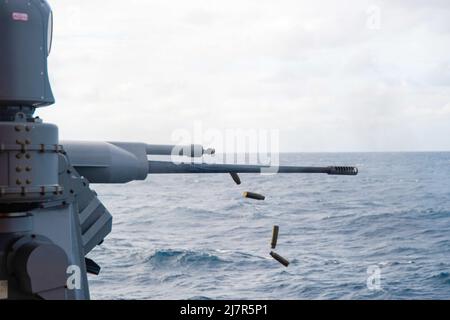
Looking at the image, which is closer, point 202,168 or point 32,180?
point 32,180

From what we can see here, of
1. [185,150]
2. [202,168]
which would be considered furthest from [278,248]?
[202,168]

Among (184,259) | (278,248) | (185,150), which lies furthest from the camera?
(278,248)

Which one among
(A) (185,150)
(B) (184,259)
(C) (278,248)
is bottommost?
(C) (278,248)

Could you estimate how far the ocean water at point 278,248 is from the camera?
38.0m

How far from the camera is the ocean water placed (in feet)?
125

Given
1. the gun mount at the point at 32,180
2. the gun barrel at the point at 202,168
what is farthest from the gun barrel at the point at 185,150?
the gun mount at the point at 32,180

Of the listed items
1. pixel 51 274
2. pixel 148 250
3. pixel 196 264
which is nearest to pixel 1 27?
pixel 51 274

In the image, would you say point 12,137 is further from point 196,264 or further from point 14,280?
point 196,264

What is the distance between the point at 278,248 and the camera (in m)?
53.6

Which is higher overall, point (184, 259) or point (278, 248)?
point (184, 259)

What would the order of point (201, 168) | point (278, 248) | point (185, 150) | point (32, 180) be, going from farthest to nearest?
point (278, 248) < point (185, 150) < point (201, 168) < point (32, 180)

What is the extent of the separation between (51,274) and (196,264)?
125 feet

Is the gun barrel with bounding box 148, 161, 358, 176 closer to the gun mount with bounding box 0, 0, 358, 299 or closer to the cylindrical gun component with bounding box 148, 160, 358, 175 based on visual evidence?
the cylindrical gun component with bounding box 148, 160, 358, 175

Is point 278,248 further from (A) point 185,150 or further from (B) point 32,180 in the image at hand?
(B) point 32,180
